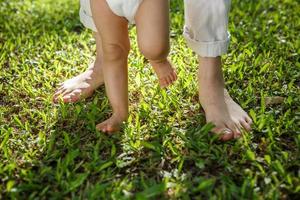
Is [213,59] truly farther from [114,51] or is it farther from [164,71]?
[114,51]

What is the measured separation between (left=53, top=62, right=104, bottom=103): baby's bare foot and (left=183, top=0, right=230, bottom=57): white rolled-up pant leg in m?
0.66

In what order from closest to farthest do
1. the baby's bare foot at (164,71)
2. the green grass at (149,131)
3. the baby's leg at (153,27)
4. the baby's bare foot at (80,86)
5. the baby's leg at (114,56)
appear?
1. the green grass at (149,131)
2. the baby's leg at (153,27)
3. the baby's leg at (114,56)
4. the baby's bare foot at (164,71)
5. the baby's bare foot at (80,86)

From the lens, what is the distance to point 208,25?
8.09 ft

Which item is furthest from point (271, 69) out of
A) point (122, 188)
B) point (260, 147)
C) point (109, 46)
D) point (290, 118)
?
point (122, 188)

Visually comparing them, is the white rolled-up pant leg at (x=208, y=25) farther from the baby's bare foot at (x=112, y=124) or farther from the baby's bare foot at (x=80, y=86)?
the baby's bare foot at (x=80, y=86)

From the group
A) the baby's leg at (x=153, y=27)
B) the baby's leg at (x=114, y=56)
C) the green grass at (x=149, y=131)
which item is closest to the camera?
the green grass at (x=149, y=131)

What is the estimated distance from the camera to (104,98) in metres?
2.85

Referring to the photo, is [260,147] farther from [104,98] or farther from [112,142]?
[104,98]

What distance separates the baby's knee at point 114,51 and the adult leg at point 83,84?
0.48 meters

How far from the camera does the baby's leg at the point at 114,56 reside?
236cm

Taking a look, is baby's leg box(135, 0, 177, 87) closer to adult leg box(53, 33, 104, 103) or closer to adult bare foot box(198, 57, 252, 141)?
adult bare foot box(198, 57, 252, 141)

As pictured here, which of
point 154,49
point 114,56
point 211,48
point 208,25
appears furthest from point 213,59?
point 114,56

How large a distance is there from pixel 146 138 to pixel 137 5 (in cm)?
61

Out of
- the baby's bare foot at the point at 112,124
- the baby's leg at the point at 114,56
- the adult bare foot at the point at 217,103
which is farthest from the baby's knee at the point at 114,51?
the adult bare foot at the point at 217,103
